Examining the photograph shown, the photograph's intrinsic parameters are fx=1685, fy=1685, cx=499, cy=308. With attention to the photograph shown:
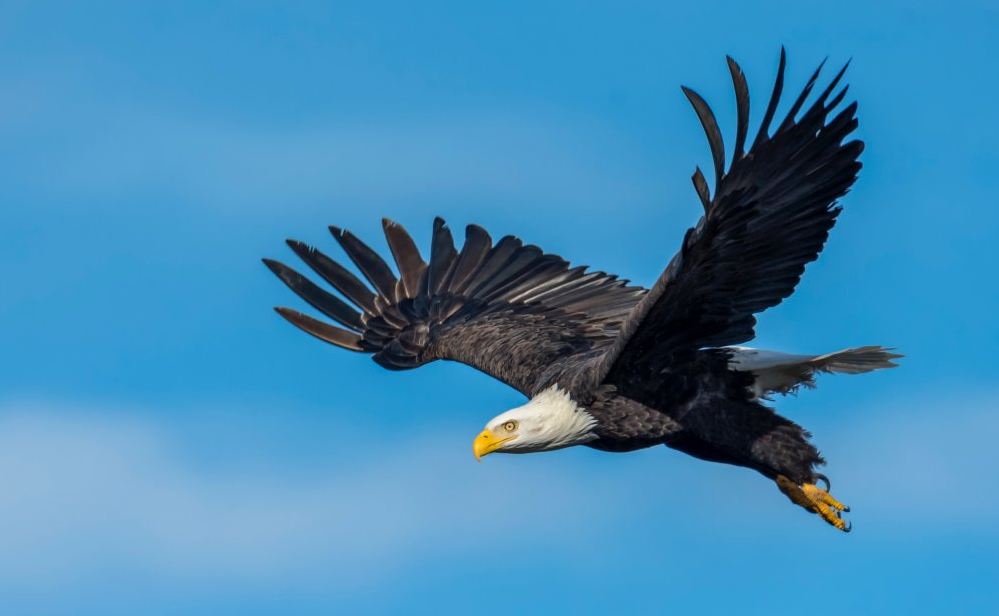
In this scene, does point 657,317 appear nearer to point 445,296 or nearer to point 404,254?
point 445,296

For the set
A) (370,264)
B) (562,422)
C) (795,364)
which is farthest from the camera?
(370,264)

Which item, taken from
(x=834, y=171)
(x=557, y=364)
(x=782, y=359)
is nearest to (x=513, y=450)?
(x=557, y=364)

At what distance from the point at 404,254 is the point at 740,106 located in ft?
18.7

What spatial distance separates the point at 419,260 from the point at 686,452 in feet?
13.1

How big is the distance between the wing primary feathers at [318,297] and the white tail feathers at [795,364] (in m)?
4.04

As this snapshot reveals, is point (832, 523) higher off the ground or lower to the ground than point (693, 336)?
lower

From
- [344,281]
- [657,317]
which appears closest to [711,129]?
[657,317]

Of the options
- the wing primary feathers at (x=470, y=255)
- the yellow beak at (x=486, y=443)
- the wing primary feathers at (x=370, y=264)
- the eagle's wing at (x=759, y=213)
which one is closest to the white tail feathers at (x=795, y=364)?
the eagle's wing at (x=759, y=213)

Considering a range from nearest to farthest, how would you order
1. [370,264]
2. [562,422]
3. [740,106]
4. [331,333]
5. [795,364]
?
[740,106], [562,422], [795,364], [331,333], [370,264]

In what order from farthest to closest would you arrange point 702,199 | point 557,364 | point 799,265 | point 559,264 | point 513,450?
point 559,264, point 557,364, point 513,450, point 799,265, point 702,199

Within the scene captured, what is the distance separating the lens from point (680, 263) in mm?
9688

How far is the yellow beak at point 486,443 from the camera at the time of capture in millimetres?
10898

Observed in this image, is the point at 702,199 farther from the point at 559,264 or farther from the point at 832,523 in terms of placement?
the point at 559,264

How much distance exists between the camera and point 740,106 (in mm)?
9414
